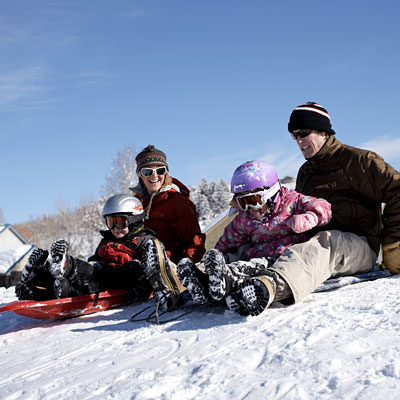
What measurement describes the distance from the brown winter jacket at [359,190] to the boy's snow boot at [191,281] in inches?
59.5

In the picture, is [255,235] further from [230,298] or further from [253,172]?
[230,298]

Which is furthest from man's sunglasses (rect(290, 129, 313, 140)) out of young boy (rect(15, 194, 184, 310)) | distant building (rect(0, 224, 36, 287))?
distant building (rect(0, 224, 36, 287))

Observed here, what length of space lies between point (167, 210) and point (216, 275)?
1.86m

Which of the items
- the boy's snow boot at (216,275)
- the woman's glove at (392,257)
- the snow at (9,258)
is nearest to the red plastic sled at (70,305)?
the boy's snow boot at (216,275)

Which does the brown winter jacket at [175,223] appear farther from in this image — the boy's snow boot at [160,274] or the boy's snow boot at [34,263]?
the boy's snow boot at [34,263]

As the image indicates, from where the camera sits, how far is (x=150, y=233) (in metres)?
4.25

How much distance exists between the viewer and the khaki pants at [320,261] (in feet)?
9.27

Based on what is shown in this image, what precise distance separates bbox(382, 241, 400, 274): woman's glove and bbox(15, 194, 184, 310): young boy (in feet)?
6.13

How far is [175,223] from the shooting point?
176 inches

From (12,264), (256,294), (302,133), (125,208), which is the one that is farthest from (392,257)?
(12,264)

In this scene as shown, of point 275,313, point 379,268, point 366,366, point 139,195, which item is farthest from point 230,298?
point 139,195

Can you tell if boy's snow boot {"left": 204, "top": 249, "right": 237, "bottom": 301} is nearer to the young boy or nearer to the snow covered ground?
the snow covered ground

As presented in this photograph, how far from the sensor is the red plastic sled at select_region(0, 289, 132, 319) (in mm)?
3335

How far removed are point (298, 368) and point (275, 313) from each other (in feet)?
3.09
